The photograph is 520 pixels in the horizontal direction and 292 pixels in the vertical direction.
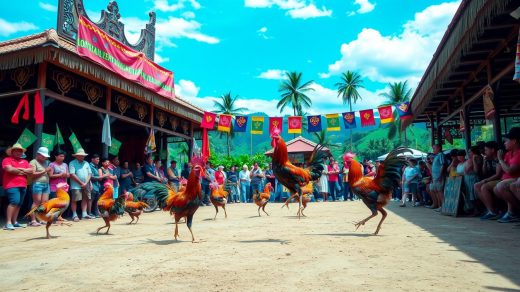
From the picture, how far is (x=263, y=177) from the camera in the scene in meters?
18.0

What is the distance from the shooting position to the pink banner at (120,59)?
9938 millimetres

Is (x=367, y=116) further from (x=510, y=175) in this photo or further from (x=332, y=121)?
(x=510, y=175)

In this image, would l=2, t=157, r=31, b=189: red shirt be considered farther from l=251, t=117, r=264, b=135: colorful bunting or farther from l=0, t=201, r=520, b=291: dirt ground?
l=251, t=117, r=264, b=135: colorful bunting

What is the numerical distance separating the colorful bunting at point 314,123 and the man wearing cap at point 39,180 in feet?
48.0

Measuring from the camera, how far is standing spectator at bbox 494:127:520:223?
625cm

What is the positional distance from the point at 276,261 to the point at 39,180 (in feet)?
22.1

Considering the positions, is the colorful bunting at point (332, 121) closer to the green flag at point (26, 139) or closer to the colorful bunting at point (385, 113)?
the colorful bunting at point (385, 113)

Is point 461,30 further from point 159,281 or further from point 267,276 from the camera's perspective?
point 159,281

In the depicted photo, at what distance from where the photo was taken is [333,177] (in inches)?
685

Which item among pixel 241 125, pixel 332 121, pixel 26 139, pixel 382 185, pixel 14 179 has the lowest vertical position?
pixel 382 185

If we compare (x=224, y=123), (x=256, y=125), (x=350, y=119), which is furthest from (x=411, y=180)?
(x=256, y=125)

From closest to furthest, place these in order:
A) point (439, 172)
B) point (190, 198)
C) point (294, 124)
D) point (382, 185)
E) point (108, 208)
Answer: point (190, 198) → point (382, 185) → point (108, 208) → point (439, 172) → point (294, 124)

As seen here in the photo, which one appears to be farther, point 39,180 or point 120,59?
point 120,59

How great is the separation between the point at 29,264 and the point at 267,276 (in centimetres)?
280
